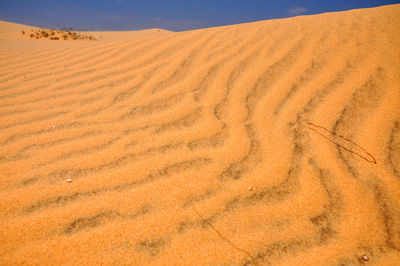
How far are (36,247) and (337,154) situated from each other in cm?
156

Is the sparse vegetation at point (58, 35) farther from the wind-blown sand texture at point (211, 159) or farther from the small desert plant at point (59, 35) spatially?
the wind-blown sand texture at point (211, 159)

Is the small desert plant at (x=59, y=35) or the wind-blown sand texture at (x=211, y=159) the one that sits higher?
the small desert plant at (x=59, y=35)

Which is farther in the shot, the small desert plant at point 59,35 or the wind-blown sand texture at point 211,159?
the small desert plant at point 59,35

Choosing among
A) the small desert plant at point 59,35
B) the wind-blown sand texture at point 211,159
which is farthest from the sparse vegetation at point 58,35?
the wind-blown sand texture at point 211,159

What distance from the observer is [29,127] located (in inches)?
68.3

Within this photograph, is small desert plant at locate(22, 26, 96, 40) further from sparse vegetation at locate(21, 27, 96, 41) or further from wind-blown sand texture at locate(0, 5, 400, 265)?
wind-blown sand texture at locate(0, 5, 400, 265)

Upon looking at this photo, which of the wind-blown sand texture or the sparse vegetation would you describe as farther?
the sparse vegetation

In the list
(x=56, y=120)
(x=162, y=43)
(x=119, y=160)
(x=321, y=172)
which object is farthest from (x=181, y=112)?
(x=162, y=43)

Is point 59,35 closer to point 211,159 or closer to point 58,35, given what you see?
point 58,35

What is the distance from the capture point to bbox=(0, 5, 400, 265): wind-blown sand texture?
1.02m

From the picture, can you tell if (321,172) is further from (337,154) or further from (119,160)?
(119,160)

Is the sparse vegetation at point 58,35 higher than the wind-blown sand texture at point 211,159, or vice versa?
the sparse vegetation at point 58,35

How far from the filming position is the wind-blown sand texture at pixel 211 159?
1.02 m

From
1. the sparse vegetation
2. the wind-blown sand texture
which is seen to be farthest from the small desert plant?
the wind-blown sand texture
